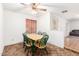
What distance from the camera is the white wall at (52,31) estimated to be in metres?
1.44

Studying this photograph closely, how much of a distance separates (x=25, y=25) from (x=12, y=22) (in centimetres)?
19

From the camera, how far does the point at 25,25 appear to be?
4.75 ft

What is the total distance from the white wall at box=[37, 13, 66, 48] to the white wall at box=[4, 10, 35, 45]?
0.63 ft

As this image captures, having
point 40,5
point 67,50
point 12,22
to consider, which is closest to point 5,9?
point 12,22

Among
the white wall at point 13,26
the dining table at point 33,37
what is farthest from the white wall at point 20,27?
the dining table at point 33,37

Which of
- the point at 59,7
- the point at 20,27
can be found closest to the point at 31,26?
the point at 20,27

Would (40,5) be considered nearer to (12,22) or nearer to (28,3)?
(28,3)

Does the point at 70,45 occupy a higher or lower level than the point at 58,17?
lower

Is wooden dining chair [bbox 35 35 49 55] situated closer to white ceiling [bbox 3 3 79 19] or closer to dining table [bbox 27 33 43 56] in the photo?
dining table [bbox 27 33 43 56]

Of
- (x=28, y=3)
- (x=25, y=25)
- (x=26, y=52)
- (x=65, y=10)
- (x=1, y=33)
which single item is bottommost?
(x=26, y=52)

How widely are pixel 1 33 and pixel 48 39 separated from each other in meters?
0.69

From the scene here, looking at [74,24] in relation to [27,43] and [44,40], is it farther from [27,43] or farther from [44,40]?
[27,43]

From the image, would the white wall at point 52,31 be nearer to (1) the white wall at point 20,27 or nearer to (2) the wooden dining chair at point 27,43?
(1) the white wall at point 20,27

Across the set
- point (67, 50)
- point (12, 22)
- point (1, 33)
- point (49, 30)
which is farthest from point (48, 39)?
point (1, 33)
